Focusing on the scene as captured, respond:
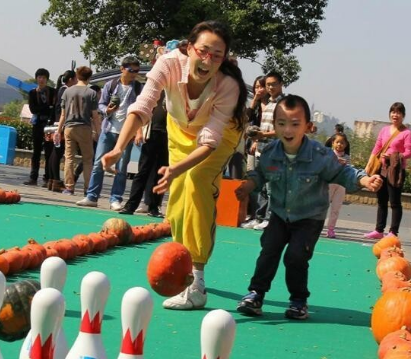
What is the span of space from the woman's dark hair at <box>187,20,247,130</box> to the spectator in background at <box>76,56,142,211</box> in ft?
20.5

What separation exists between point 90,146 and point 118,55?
22121 mm

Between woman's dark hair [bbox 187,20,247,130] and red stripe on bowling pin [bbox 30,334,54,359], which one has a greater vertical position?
woman's dark hair [bbox 187,20,247,130]

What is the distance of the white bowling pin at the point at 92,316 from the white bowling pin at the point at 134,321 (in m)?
0.17

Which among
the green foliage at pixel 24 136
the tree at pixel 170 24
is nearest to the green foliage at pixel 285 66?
the tree at pixel 170 24

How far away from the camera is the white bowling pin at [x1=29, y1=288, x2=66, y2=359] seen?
3199mm

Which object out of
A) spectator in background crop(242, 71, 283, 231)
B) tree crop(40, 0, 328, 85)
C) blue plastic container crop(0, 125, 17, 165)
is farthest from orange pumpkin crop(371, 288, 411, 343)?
tree crop(40, 0, 328, 85)

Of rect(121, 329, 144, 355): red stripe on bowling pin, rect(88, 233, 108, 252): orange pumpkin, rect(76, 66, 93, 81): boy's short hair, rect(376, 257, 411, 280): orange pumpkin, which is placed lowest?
rect(88, 233, 108, 252): orange pumpkin

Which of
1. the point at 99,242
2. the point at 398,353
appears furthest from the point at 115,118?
the point at 398,353

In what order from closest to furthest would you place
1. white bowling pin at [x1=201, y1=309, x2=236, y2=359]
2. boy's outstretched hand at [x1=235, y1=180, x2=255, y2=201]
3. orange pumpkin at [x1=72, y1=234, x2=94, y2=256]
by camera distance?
1. white bowling pin at [x1=201, y1=309, x2=236, y2=359]
2. boy's outstretched hand at [x1=235, y1=180, x2=255, y2=201]
3. orange pumpkin at [x1=72, y1=234, x2=94, y2=256]

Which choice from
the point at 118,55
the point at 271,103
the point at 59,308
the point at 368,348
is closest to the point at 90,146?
the point at 271,103

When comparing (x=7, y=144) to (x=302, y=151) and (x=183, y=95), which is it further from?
(x=302, y=151)

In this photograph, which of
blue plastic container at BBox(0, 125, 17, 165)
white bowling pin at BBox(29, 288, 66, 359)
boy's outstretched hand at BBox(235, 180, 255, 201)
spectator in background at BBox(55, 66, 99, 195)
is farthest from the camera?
blue plastic container at BBox(0, 125, 17, 165)

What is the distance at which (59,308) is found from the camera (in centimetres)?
322

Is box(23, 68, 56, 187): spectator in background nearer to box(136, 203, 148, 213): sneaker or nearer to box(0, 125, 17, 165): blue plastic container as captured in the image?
box(136, 203, 148, 213): sneaker
